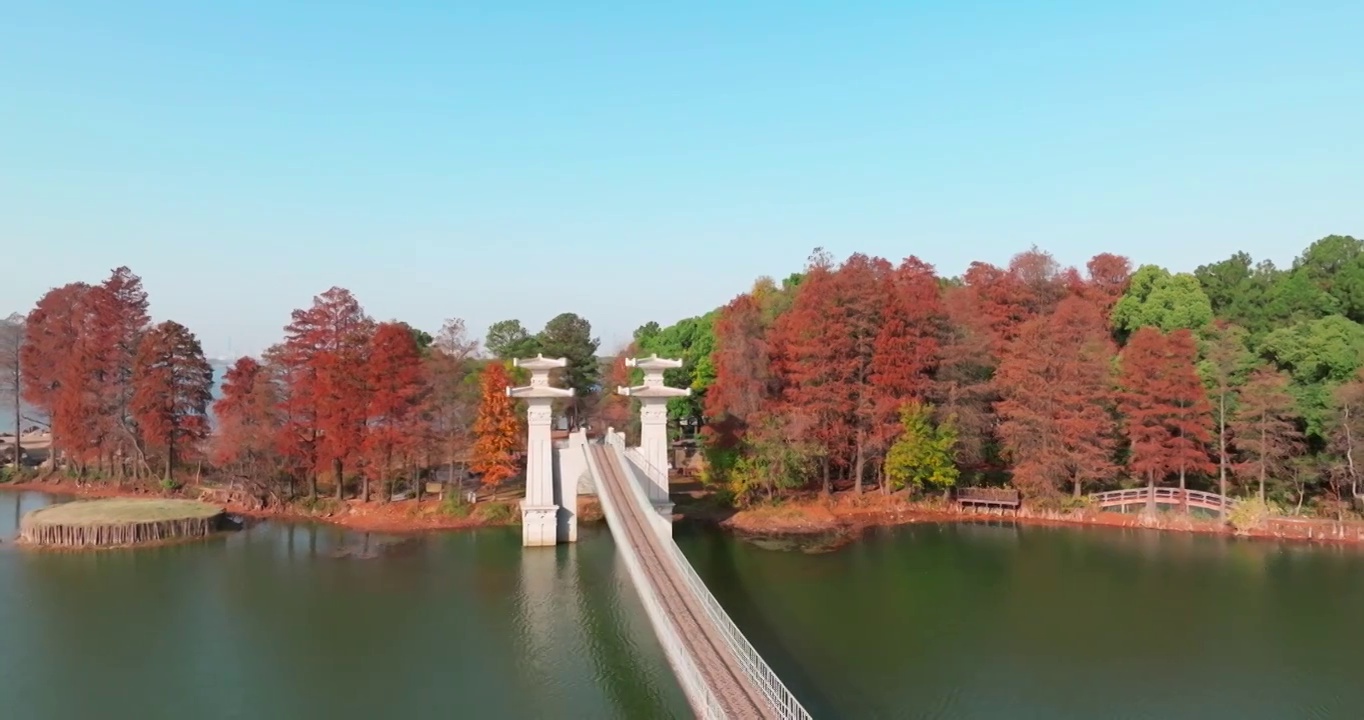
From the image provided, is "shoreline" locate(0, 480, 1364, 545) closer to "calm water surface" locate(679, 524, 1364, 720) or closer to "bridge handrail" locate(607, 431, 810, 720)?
"calm water surface" locate(679, 524, 1364, 720)

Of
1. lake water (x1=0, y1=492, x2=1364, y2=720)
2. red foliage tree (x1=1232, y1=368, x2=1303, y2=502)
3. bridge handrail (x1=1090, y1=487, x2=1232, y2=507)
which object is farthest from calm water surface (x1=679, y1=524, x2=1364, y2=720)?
red foliage tree (x1=1232, y1=368, x2=1303, y2=502)

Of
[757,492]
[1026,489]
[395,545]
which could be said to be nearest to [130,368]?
[395,545]

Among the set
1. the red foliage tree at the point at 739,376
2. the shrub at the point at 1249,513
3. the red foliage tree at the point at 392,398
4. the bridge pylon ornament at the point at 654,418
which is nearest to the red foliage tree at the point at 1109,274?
the shrub at the point at 1249,513

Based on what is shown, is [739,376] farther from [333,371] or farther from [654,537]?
[333,371]

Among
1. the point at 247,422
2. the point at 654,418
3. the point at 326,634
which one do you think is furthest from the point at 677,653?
the point at 247,422

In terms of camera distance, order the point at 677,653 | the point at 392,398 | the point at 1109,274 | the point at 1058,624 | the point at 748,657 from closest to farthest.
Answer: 1. the point at 748,657
2. the point at 677,653
3. the point at 1058,624
4. the point at 392,398
5. the point at 1109,274

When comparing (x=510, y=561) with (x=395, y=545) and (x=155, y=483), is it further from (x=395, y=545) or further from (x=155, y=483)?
(x=155, y=483)

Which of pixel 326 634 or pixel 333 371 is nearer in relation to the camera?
pixel 326 634
